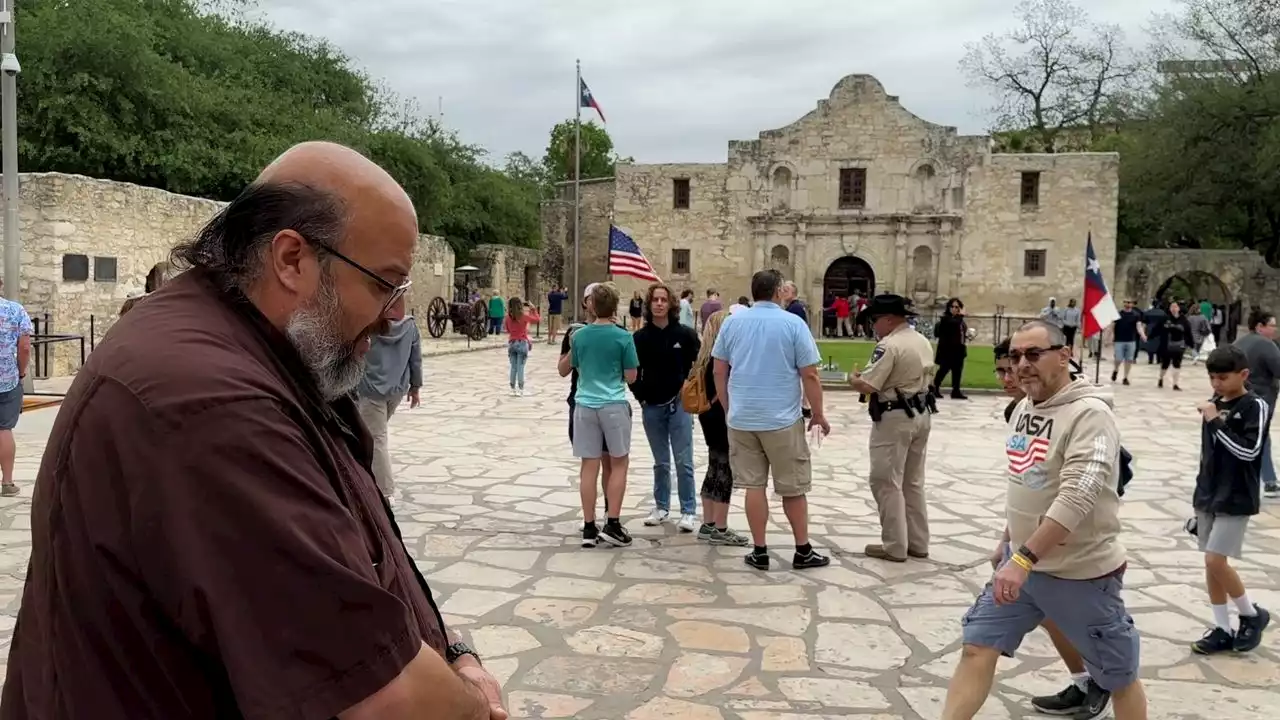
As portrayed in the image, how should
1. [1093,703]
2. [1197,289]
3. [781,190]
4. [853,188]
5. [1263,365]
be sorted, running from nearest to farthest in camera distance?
[1093,703] < [1263,365] < [853,188] < [781,190] < [1197,289]

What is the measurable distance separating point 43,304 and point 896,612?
14.0 meters

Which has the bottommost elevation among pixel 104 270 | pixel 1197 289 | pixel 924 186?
pixel 104 270

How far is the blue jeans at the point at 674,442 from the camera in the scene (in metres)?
6.63

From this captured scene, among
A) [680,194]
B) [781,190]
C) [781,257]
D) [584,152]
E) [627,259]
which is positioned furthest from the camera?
[584,152]

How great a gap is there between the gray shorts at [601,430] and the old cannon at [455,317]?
20477 mm

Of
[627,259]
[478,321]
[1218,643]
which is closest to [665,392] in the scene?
[1218,643]

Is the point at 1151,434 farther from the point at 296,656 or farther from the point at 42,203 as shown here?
the point at 42,203

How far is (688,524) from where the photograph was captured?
663 cm

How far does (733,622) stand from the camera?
4871 mm

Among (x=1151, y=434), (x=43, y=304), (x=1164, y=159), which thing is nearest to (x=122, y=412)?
(x=1151, y=434)

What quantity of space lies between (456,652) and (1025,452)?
8.28 feet

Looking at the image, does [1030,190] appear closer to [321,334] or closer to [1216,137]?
[1216,137]

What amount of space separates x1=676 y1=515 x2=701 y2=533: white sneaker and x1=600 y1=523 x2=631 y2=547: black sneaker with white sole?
1.66 ft

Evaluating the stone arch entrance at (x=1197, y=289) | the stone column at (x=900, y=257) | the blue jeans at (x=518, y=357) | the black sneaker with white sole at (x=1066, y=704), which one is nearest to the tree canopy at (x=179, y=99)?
the blue jeans at (x=518, y=357)
